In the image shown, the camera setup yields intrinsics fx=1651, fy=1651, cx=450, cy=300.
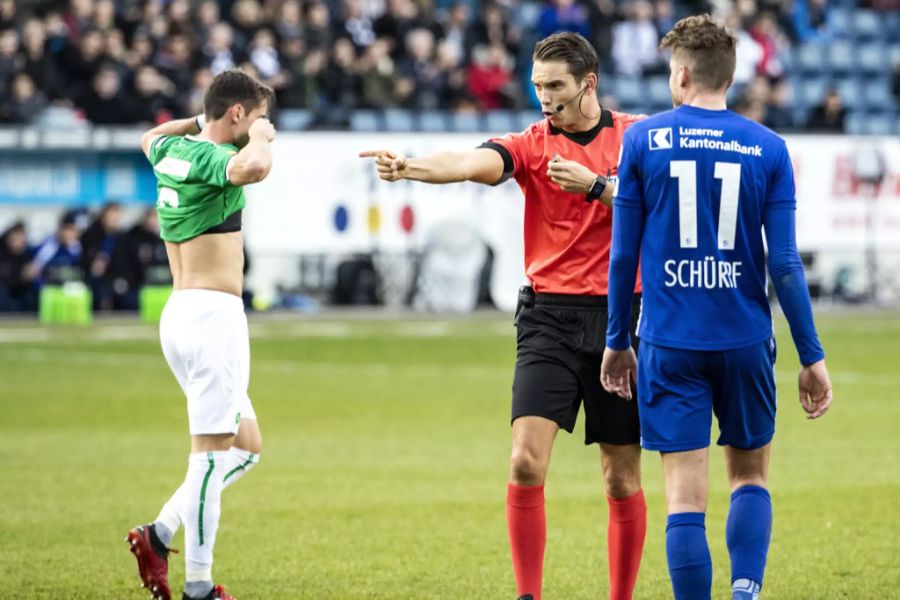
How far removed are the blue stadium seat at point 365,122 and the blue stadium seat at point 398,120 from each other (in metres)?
0.14

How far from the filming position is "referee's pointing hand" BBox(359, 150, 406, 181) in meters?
6.61

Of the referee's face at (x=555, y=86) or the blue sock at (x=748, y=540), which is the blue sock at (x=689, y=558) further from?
the referee's face at (x=555, y=86)

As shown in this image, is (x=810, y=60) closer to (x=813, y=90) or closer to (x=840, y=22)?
(x=813, y=90)

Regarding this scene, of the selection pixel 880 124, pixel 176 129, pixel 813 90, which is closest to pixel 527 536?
pixel 176 129

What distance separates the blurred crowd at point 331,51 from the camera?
2594 cm

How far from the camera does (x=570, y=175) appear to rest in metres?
6.59

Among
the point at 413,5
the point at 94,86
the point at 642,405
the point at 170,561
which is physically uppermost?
the point at 413,5

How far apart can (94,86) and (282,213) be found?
3.57 m

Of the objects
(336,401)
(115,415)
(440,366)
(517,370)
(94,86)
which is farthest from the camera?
(94,86)

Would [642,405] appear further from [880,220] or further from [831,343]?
[880,220]

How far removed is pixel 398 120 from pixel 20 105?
6.19m

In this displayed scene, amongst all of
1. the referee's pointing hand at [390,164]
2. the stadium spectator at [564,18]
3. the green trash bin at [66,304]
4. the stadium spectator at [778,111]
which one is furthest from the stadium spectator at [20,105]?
the referee's pointing hand at [390,164]

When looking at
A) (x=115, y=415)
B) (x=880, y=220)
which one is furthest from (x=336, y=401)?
(x=880, y=220)

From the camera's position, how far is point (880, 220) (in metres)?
29.4
